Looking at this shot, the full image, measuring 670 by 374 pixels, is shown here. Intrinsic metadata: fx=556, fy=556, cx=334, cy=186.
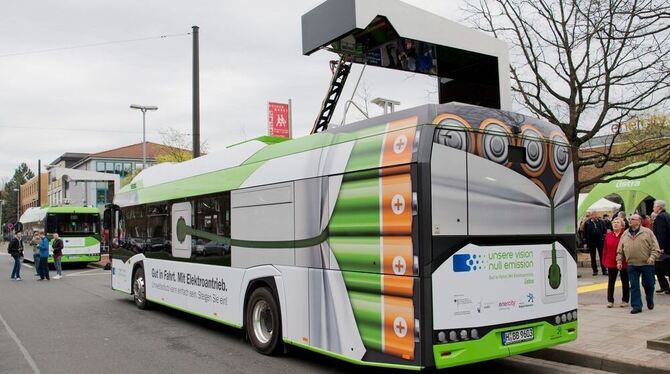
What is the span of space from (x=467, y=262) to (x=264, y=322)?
11.0ft

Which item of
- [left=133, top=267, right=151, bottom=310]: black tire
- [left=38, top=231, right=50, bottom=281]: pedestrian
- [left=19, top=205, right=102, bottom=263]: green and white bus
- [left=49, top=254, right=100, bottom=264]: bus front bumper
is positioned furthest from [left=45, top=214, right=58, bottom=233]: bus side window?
[left=133, top=267, right=151, bottom=310]: black tire

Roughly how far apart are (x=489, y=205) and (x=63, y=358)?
596 centimetres

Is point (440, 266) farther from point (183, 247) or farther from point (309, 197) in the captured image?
point (183, 247)

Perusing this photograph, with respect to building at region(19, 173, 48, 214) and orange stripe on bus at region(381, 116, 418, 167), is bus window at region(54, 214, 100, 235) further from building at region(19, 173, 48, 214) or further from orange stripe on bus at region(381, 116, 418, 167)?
building at region(19, 173, 48, 214)

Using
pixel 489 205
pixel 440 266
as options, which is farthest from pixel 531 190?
pixel 440 266

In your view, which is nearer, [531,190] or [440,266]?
[440,266]

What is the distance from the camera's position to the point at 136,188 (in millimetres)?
12406

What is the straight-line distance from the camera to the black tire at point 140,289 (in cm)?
1179

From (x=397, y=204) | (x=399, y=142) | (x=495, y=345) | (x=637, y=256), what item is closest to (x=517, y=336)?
(x=495, y=345)

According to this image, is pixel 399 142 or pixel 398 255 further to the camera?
pixel 399 142

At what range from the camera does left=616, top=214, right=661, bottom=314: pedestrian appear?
29.4 ft

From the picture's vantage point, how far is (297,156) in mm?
6969

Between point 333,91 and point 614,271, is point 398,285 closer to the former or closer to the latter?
point 333,91

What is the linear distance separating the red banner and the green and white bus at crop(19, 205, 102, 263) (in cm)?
1265
